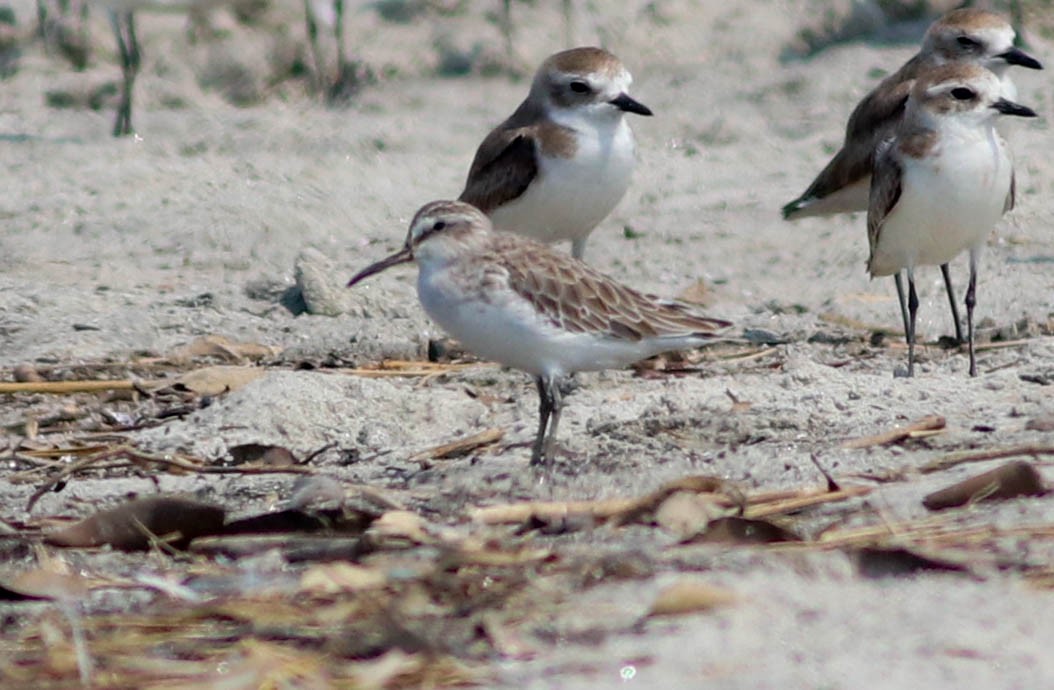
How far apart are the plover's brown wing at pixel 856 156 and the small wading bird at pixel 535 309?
279 cm

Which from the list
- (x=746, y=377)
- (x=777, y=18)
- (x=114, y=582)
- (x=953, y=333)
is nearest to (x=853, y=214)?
(x=953, y=333)

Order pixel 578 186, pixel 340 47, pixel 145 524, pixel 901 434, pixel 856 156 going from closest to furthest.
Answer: pixel 145 524
pixel 901 434
pixel 578 186
pixel 856 156
pixel 340 47

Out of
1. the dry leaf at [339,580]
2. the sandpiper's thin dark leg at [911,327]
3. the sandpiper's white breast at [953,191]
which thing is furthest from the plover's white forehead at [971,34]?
the dry leaf at [339,580]

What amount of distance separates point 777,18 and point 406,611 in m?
9.67

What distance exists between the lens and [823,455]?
17.8 ft

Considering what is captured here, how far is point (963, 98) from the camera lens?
23.8 ft

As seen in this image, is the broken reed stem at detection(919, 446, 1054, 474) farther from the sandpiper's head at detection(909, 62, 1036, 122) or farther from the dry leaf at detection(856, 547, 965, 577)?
the sandpiper's head at detection(909, 62, 1036, 122)

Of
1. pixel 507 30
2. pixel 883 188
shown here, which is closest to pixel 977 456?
pixel 883 188

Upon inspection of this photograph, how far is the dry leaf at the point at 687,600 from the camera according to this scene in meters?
3.89

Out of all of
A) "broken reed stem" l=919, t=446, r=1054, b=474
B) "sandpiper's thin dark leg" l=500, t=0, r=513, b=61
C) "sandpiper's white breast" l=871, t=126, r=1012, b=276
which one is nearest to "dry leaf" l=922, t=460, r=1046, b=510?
"broken reed stem" l=919, t=446, r=1054, b=474

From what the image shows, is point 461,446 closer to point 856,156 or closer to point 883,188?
point 883,188

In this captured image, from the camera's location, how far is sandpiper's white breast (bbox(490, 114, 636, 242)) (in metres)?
8.51

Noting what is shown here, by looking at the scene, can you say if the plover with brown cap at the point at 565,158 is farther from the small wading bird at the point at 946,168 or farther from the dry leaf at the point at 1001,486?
the dry leaf at the point at 1001,486

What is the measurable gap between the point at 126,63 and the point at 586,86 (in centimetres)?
450
